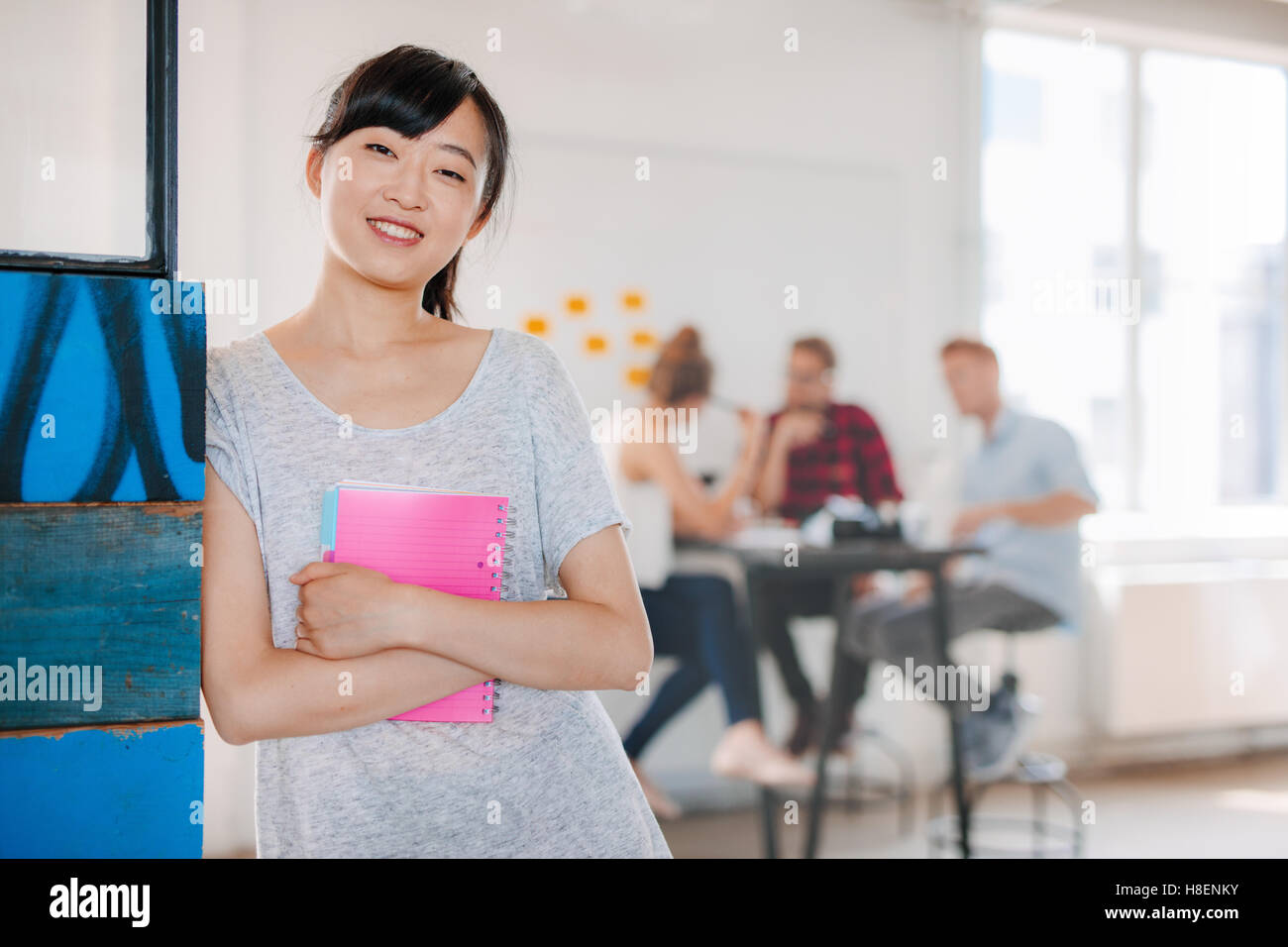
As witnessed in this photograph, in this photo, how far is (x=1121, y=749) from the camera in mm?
3426

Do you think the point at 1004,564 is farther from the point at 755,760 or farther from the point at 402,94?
the point at 402,94

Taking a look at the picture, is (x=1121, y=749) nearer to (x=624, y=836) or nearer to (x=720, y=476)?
(x=720, y=476)

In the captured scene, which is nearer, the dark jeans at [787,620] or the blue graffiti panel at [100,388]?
the blue graffiti panel at [100,388]

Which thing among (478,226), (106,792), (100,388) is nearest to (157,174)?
(100,388)

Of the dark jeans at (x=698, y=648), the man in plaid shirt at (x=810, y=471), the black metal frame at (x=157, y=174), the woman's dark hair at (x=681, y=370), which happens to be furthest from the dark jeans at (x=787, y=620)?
the black metal frame at (x=157, y=174)

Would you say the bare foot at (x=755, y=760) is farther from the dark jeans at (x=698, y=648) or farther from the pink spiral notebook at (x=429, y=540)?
the pink spiral notebook at (x=429, y=540)

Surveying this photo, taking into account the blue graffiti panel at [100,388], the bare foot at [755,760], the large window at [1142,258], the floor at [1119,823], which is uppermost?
the large window at [1142,258]

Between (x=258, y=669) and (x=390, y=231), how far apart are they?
0.91ft

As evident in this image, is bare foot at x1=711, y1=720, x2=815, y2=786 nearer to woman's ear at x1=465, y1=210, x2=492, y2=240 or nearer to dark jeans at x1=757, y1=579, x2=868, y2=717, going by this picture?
dark jeans at x1=757, y1=579, x2=868, y2=717

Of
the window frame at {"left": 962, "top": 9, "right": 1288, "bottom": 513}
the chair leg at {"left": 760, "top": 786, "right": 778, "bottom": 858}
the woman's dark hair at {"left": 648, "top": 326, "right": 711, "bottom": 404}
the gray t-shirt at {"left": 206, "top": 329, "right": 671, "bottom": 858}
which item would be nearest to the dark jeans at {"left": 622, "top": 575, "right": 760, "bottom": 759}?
the chair leg at {"left": 760, "top": 786, "right": 778, "bottom": 858}

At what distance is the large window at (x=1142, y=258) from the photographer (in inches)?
135

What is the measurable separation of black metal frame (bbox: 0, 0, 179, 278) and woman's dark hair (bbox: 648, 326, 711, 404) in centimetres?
238

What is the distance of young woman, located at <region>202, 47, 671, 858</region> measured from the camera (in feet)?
2.06

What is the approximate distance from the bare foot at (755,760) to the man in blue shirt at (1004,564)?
451mm
